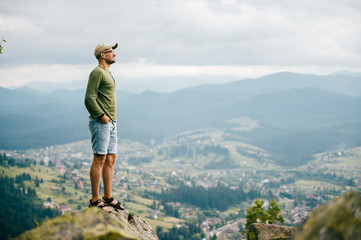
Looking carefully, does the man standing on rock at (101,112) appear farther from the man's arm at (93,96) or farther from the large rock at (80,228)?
the large rock at (80,228)

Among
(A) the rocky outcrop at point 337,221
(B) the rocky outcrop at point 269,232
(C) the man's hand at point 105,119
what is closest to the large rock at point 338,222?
(A) the rocky outcrop at point 337,221

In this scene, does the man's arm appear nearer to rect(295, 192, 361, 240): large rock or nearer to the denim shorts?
the denim shorts

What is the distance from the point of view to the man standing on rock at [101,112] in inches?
352

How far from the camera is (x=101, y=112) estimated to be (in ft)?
29.1

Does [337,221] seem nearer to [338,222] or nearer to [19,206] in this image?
[338,222]

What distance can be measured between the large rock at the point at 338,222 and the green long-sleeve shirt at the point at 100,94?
22.1ft

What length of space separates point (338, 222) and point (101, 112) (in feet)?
23.1

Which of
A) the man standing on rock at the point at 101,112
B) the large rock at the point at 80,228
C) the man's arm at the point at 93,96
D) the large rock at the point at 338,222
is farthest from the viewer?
the man standing on rock at the point at 101,112

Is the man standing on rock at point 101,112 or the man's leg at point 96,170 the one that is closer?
the man standing on rock at point 101,112

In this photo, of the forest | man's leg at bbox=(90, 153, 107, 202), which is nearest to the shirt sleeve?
man's leg at bbox=(90, 153, 107, 202)

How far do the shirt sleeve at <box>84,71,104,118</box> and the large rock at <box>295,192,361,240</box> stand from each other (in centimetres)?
671

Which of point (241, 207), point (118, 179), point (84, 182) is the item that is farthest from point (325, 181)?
point (84, 182)

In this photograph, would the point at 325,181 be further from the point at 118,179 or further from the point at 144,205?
the point at 118,179

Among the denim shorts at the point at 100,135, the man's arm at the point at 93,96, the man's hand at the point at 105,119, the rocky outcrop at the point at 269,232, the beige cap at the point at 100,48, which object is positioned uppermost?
the beige cap at the point at 100,48
